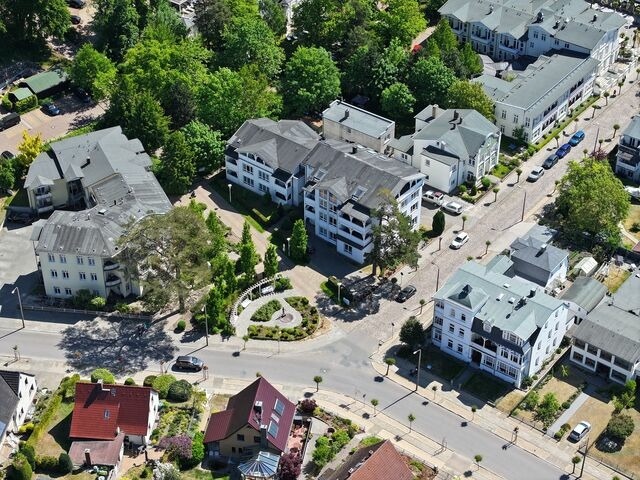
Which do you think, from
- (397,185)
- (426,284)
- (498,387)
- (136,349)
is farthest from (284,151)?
(498,387)

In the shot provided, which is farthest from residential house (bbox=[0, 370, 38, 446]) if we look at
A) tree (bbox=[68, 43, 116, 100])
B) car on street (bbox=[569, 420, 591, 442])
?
car on street (bbox=[569, 420, 591, 442])

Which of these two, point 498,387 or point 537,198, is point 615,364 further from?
point 537,198

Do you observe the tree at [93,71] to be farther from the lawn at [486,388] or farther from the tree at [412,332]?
the lawn at [486,388]

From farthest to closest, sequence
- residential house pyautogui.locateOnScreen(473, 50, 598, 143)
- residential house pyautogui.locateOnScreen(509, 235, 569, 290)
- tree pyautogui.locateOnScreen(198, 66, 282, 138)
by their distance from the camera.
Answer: residential house pyautogui.locateOnScreen(473, 50, 598, 143)
tree pyautogui.locateOnScreen(198, 66, 282, 138)
residential house pyautogui.locateOnScreen(509, 235, 569, 290)

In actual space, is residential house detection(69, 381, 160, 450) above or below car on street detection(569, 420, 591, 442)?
above

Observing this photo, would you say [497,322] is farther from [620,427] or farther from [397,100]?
[397,100]

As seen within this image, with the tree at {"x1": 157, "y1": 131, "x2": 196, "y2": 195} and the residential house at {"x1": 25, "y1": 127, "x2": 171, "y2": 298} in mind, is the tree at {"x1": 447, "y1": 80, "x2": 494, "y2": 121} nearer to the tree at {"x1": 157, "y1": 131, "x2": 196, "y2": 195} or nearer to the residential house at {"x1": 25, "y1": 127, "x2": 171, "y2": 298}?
the tree at {"x1": 157, "y1": 131, "x2": 196, "y2": 195}
